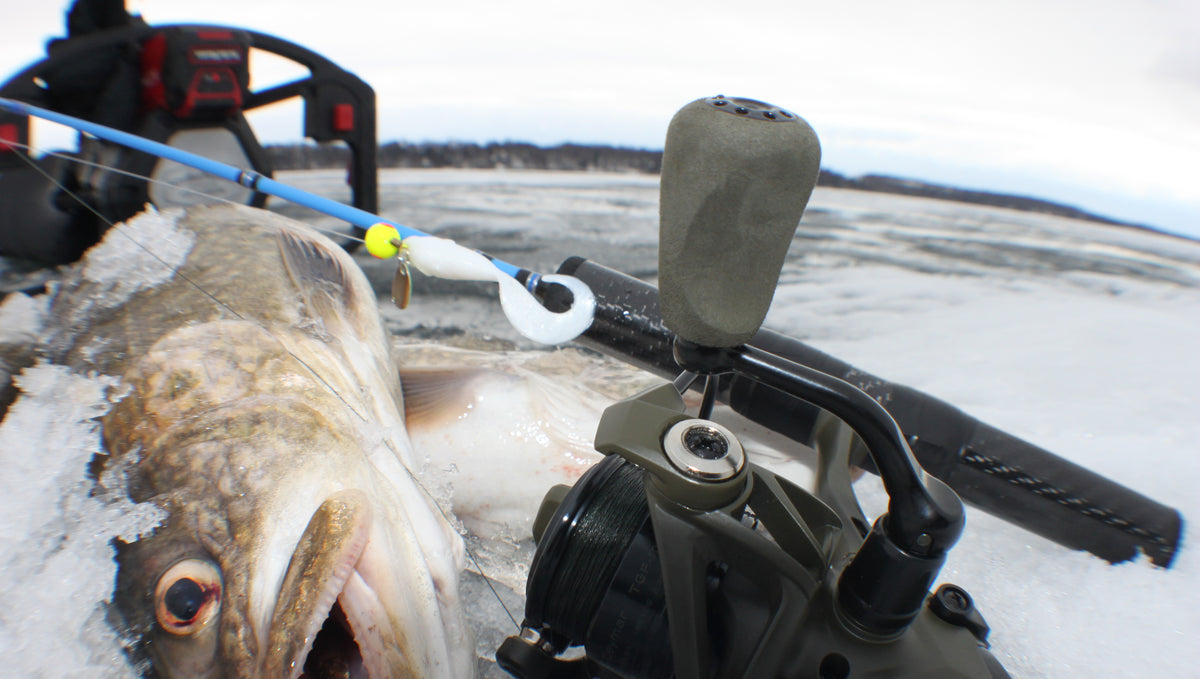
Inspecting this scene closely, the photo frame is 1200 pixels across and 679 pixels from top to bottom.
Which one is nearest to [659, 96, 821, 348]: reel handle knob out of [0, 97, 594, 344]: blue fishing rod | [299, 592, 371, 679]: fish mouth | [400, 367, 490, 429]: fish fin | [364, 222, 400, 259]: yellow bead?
[0, 97, 594, 344]: blue fishing rod

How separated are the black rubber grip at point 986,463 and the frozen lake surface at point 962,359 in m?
0.11

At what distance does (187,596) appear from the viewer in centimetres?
85

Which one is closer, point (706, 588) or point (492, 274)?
point (706, 588)

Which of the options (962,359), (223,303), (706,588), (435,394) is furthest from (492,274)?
(962,359)

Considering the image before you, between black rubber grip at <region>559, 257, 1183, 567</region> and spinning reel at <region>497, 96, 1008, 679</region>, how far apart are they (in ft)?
1.79

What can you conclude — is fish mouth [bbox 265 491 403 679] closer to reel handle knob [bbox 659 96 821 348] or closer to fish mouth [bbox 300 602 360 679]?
fish mouth [bbox 300 602 360 679]

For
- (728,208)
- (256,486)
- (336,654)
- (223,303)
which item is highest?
(728,208)

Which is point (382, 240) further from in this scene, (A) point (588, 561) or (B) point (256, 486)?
(A) point (588, 561)

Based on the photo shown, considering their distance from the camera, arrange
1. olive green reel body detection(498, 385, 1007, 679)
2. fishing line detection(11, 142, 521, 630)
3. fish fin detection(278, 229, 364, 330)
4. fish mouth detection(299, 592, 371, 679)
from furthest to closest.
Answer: fish fin detection(278, 229, 364, 330), fishing line detection(11, 142, 521, 630), fish mouth detection(299, 592, 371, 679), olive green reel body detection(498, 385, 1007, 679)

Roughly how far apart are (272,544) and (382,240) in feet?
1.57

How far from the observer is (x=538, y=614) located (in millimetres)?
865

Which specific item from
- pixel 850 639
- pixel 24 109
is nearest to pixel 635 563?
pixel 850 639

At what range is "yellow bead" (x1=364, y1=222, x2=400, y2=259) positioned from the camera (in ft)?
3.32

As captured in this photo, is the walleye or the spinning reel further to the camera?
the walleye
